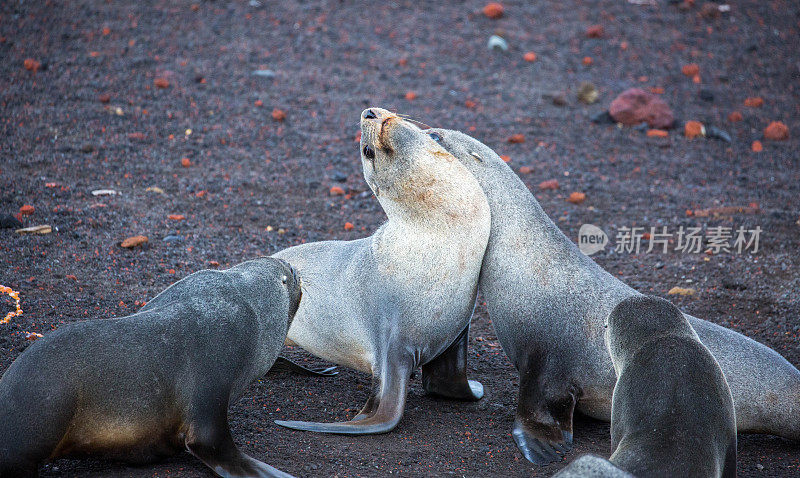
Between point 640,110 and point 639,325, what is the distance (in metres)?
7.89

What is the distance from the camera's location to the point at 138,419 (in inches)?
163

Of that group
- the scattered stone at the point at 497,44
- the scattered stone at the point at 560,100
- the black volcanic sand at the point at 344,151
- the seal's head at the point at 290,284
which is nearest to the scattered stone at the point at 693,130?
the black volcanic sand at the point at 344,151

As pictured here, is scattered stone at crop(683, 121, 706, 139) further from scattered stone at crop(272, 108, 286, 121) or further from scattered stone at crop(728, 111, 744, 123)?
scattered stone at crop(272, 108, 286, 121)

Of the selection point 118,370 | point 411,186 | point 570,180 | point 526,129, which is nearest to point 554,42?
point 526,129

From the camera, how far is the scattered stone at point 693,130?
11438 millimetres

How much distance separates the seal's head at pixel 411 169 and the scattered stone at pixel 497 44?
8.28m

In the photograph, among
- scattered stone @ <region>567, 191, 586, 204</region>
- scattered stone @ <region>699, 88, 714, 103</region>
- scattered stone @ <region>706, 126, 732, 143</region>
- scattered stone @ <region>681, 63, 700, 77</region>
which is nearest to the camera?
scattered stone @ <region>567, 191, 586, 204</region>

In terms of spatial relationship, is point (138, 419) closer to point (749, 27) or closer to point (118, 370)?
point (118, 370)

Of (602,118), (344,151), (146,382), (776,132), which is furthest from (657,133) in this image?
(146,382)

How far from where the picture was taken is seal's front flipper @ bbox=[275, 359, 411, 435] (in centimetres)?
493

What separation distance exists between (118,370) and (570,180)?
22.9 feet

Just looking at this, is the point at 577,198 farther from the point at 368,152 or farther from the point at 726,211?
the point at 368,152

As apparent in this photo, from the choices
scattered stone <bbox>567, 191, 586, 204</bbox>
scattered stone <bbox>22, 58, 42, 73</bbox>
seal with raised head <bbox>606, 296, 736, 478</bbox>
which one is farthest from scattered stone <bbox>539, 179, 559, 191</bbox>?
scattered stone <bbox>22, 58, 42, 73</bbox>

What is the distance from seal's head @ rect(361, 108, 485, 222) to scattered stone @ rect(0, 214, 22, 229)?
12.7 ft
